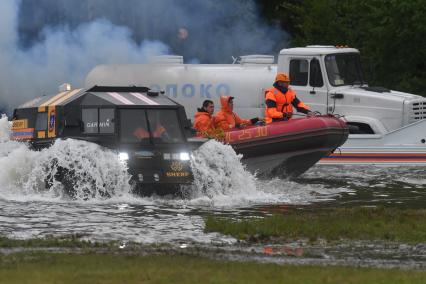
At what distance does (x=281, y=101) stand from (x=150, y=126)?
4428 millimetres

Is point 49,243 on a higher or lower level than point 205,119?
lower

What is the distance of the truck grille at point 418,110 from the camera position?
28109mm

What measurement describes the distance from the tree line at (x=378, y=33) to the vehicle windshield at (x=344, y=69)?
3.40 m

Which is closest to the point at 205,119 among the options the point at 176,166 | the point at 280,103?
the point at 280,103

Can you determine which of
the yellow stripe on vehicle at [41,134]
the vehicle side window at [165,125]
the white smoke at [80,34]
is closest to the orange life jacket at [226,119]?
the vehicle side window at [165,125]

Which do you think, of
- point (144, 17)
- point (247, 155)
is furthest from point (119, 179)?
point (144, 17)

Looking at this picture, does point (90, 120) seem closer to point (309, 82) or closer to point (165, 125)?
point (165, 125)

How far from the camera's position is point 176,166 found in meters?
20.8

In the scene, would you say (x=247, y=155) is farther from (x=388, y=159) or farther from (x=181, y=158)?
(x=388, y=159)

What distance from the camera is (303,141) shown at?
78.0 feet

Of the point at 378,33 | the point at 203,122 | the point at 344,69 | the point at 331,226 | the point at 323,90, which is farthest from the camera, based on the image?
the point at 378,33

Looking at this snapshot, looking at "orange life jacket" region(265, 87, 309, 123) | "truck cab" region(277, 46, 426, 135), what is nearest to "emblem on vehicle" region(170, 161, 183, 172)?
"orange life jacket" region(265, 87, 309, 123)

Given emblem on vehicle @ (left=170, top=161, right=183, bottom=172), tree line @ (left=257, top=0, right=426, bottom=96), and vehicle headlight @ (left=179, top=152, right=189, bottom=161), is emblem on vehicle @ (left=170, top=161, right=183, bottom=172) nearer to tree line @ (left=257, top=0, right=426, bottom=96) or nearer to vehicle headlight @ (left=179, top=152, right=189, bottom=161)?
vehicle headlight @ (left=179, top=152, right=189, bottom=161)

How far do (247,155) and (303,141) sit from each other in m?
1.06
